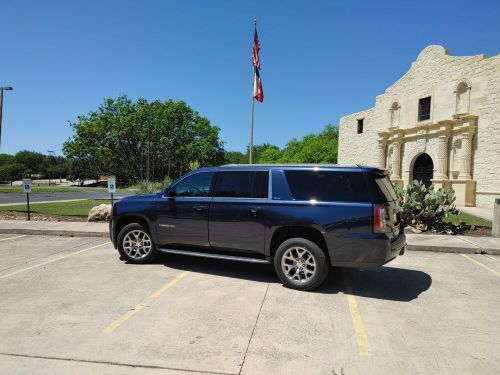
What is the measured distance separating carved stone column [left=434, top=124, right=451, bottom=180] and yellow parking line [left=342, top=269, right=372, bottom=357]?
21.9 metres

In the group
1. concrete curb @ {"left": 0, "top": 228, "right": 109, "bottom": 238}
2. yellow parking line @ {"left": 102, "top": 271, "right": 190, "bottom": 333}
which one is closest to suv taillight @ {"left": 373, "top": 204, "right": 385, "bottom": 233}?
yellow parking line @ {"left": 102, "top": 271, "right": 190, "bottom": 333}

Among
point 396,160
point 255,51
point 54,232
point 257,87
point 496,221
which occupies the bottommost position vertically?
point 54,232

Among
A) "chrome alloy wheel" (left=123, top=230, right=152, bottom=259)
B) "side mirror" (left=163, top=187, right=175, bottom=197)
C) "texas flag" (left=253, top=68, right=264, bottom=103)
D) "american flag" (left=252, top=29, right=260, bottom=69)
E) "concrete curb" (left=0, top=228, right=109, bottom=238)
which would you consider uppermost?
"american flag" (left=252, top=29, right=260, bottom=69)

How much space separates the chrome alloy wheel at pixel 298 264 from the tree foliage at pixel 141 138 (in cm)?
4812

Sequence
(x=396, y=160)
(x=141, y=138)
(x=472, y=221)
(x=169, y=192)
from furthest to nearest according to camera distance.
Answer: (x=141, y=138) → (x=396, y=160) → (x=472, y=221) → (x=169, y=192)

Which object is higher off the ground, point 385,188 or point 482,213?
point 385,188

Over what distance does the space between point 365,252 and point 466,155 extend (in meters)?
21.3

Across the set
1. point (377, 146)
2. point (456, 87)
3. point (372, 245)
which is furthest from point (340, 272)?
point (377, 146)

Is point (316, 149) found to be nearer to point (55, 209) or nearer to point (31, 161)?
point (55, 209)

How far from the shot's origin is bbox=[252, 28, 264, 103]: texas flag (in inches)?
687

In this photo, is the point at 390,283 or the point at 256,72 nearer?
the point at 390,283

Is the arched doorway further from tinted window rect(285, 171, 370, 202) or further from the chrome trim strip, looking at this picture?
the chrome trim strip

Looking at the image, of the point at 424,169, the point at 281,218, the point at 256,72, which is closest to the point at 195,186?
the point at 281,218

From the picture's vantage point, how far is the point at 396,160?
2794 cm
